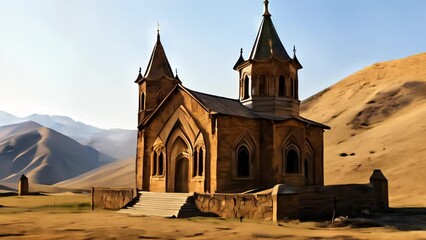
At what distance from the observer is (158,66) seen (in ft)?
113

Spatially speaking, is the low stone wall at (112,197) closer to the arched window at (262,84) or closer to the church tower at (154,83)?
the church tower at (154,83)

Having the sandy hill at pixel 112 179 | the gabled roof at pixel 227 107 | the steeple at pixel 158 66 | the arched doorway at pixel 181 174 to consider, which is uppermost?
the steeple at pixel 158 66

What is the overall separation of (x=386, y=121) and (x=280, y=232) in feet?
151

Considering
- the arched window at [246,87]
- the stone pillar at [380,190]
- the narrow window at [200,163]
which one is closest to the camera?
the stone pillar at [380,190]

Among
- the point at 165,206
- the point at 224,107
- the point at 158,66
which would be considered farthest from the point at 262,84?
the point at 165,206

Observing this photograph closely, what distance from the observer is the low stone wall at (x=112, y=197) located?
26633 millimetres

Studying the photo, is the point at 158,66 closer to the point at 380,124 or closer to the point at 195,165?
the point at 195,165

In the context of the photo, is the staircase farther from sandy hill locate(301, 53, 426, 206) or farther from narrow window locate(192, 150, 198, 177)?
sandy hill locate(301, 53, 426, 206)

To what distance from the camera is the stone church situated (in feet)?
80.4

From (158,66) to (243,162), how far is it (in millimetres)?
12937

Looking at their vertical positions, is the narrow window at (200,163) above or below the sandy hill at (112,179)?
above

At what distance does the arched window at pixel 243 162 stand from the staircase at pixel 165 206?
354 cm

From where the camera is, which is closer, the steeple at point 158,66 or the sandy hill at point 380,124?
the steeple at point 158,66

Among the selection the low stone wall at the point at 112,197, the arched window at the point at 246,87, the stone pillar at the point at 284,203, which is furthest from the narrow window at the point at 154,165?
the stone pillar at the point at 284,203
